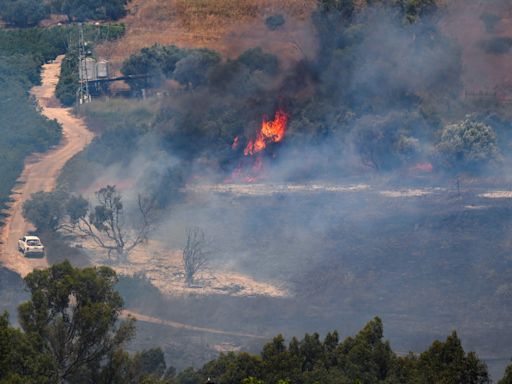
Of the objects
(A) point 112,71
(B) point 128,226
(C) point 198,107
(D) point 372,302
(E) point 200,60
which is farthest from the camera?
(A) point 112,71

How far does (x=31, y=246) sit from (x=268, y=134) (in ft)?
68.3

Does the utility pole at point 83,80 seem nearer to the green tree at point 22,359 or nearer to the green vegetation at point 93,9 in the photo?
the green vegetation at point 93,9

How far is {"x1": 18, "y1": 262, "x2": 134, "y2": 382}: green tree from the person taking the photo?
54.5 metres

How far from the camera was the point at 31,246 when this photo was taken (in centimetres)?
8312

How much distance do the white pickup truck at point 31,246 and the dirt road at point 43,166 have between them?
41cm

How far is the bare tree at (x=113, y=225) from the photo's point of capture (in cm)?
8269

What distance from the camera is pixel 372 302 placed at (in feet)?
239

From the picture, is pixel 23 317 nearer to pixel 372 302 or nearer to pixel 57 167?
pixel 372 302

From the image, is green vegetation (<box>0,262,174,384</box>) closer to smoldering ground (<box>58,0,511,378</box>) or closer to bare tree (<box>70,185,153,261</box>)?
smoldering ground (<box>58,0,511,378</box>)

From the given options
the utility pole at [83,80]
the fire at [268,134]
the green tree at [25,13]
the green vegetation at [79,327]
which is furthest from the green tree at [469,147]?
the green tree at [25,13]

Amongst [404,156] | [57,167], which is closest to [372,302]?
[404,156]

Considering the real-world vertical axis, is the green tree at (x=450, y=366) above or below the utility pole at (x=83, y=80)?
below

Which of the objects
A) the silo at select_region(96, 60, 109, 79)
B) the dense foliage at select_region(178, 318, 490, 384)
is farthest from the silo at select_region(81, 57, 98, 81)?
the dense foliage at select_region(178, 318, 490, 384)

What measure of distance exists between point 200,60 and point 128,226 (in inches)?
891
